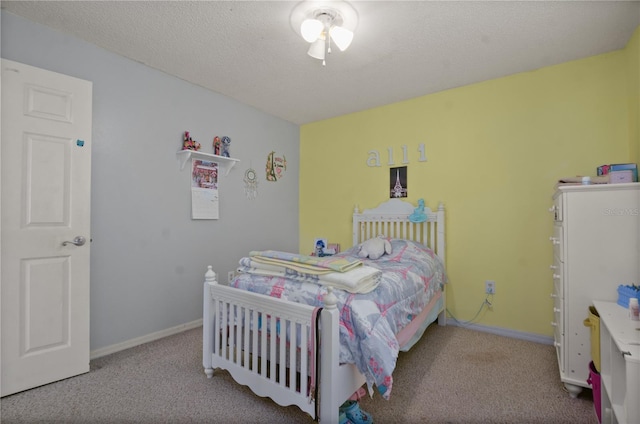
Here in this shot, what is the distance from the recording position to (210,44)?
2.30 m

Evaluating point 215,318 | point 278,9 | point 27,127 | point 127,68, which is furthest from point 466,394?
point 127,68

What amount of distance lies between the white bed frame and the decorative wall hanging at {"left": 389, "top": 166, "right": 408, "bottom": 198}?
2.12m

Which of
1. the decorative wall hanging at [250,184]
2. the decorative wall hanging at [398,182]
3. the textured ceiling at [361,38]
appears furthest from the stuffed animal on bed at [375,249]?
the textured ceiling at [361,38]

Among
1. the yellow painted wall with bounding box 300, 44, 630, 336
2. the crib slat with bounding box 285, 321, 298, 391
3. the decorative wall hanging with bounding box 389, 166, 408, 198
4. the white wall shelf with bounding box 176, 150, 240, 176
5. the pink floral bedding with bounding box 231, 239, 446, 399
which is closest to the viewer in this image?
the pink floral bedding with bounding box 231, 239, 446, 399

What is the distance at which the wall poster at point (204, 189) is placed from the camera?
2938mm

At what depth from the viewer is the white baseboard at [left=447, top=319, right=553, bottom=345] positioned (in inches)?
103

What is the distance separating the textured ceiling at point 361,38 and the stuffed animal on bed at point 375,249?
59.1 inches

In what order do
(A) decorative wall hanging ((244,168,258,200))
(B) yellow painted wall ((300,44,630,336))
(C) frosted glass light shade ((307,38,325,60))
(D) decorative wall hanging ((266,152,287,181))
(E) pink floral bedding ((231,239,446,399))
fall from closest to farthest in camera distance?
(E) pink floral bedding ((231,239,446,399)) < (C) frosted glass light shade ((307,38,325,60)) < (B) yellow painted wall ((300,44,630,336)) < (A) decorative wall hanging ((244,168,258,200)) < (D) decorative wall hanging ((266,152,287,181))

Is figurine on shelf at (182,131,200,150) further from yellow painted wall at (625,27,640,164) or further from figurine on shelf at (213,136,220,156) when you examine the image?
yellow painted wall at (625,27,640,164)

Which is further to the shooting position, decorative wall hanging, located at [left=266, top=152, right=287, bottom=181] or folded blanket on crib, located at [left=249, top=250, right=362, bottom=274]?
decorative wall hanging, located at [left=266, top=152, right=287, bottom=181]

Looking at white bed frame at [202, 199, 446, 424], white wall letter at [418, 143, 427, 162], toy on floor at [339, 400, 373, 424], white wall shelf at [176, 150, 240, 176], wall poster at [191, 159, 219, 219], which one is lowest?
toy on floor at [339, 400, 373, 424]

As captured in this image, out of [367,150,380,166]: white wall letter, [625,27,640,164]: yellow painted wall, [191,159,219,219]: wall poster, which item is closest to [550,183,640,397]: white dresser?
[625,27,640,164]: yellow painted wall

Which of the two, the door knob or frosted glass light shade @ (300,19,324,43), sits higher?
frosted glass light shade @ (300,19,324,43)

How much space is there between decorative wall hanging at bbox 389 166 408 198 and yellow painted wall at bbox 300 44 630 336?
0.19ft
